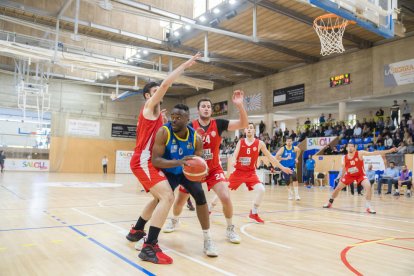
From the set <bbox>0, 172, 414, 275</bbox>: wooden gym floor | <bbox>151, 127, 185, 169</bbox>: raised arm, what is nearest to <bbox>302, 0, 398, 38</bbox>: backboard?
<bbox>0, 172, 414, 275</bbox>: wooden gym floor

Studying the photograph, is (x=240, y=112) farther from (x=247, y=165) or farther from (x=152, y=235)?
(x=247, y=165)

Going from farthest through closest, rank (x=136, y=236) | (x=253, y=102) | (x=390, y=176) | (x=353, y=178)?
(x=253, y=102) → (x=390, y=176) → (x=353, y=178) → (x=136, y=236)

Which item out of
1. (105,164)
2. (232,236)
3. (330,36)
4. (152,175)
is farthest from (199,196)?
(105,164)

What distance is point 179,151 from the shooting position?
13.0 feet

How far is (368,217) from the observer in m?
7.61

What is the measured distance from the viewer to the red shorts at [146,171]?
3.94 m

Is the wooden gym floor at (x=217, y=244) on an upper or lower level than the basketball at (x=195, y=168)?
lower

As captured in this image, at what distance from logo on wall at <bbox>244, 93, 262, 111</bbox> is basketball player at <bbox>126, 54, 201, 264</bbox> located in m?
23.8

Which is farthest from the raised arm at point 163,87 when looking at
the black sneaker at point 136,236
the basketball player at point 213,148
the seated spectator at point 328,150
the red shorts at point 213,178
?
the seated spectator at point 328,150

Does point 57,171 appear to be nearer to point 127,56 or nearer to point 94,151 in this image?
point 94,151

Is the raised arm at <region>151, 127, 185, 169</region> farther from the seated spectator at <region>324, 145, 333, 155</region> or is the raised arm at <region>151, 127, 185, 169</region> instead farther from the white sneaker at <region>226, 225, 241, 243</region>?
the seated spectator at <region>324, 145, 333, 155</region>

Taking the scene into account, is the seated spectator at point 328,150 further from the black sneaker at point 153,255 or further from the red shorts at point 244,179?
the black sneaker at point 153,255

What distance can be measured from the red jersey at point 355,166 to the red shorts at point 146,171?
247 inches

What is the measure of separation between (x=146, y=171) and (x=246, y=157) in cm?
320
